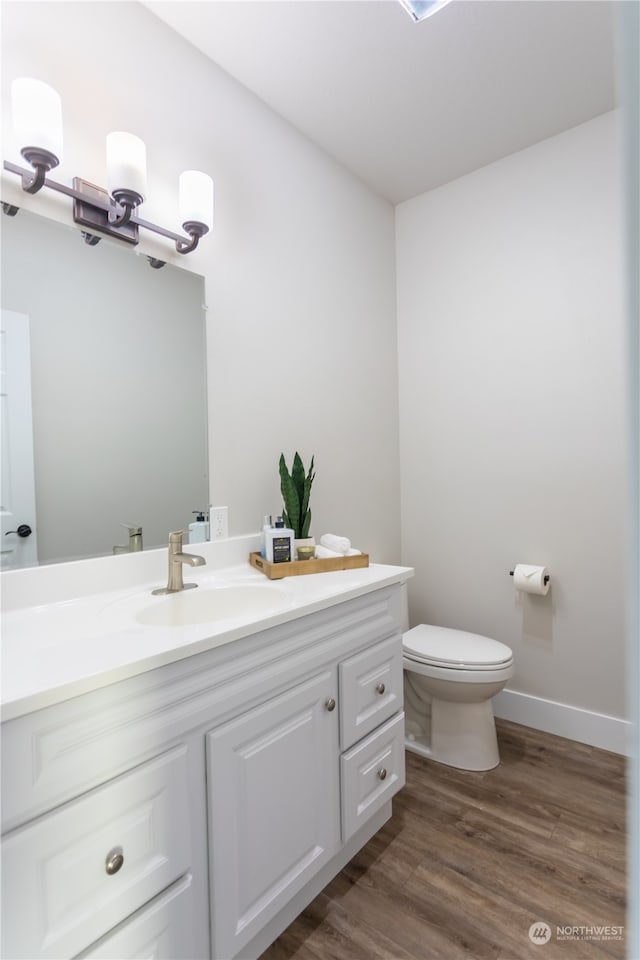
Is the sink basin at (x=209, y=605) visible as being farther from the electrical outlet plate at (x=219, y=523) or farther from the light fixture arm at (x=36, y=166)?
the light fixture arm at (x=36, y=166)

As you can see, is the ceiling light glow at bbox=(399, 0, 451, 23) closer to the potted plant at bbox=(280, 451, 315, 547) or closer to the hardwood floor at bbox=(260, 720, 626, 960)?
the potted plant at bbox=(280, 451, 315, 547)

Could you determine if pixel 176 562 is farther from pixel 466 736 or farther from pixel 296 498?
pixel 466 736

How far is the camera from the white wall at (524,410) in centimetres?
197

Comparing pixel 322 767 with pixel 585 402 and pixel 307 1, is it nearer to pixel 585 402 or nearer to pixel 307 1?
Answer: pixel 585 402

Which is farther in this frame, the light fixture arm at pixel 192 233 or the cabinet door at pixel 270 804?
the light fixture arm at pixel 192 233

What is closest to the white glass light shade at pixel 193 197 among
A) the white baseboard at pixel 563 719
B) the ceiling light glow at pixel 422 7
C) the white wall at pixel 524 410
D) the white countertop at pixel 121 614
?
the ceiling light glow at pixel 422 7

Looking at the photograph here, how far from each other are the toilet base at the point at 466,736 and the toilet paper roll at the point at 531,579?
0.50 meters

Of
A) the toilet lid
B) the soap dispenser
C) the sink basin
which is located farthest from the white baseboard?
the soap dispenser

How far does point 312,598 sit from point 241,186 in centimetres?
150

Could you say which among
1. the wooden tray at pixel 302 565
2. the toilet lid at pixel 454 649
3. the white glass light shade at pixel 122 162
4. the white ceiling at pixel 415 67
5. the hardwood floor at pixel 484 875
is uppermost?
the white ceiling at pixel 415 67

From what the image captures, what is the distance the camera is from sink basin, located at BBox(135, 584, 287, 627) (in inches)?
49.6

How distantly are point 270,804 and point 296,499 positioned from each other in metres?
0.95

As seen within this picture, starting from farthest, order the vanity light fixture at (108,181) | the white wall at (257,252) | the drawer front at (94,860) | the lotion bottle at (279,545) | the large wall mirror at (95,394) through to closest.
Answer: the lotion bottle at (279,545) < the white wall at (257,252) < the large wall mirror at (95,394) < the vanity light fixture at (108,181) < the drawer front at (94,860)

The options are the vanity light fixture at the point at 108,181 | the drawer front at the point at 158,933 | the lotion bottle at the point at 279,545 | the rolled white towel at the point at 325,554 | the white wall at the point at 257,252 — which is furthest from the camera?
the rolled white towel at the point at 325,554
